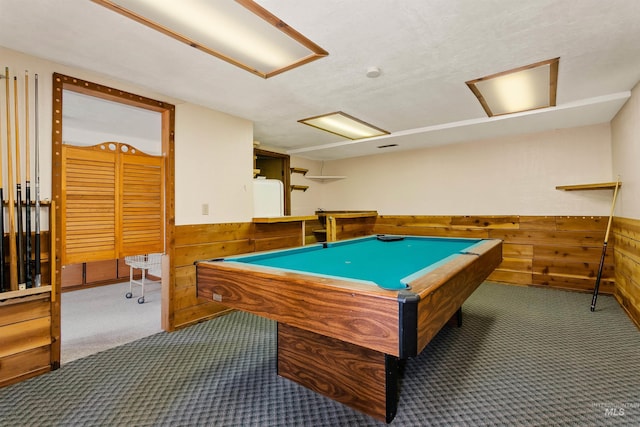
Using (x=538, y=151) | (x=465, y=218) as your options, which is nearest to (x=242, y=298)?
(x=465, y=218)

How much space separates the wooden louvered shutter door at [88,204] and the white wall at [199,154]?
0.18 metres

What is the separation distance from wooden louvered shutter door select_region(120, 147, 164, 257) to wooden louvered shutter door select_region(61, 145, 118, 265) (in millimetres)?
83

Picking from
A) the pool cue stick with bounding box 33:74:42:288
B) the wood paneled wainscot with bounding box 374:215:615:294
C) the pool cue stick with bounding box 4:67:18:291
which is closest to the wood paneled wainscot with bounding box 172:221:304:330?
the pool cue stick with bounding box 33:74:42:288

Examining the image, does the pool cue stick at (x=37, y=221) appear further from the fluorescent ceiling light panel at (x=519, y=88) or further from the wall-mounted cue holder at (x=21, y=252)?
the fluorescent ceiling light panel at (x=519, y=88)

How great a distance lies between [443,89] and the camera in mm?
2762

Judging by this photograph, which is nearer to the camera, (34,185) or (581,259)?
(34,185)

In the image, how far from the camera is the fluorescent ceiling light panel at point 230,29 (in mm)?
1619

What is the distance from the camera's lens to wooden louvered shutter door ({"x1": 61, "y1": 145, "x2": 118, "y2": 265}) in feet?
7.85

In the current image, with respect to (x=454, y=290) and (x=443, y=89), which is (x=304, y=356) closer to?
(x=454, y=290)

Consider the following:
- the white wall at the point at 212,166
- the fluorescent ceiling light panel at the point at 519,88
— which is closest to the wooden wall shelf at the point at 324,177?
the white wall at the point at 212,166

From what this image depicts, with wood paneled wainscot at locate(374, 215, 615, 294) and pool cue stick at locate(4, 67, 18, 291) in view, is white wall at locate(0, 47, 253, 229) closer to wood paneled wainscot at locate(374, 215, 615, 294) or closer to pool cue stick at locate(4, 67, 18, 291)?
pool cue stick at locate(4, 67, 18, 291)

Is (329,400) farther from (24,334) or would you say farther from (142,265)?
(142,265)

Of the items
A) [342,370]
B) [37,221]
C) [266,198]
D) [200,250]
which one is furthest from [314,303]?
[266,198]

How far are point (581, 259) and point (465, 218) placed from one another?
148cm
